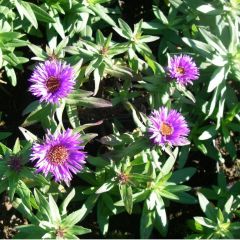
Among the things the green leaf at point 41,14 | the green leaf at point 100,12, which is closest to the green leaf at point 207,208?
the green leaf at point 100,12

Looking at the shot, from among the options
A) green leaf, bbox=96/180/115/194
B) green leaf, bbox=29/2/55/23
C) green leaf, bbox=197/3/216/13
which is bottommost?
green leaf, bbox=96/180/115/194

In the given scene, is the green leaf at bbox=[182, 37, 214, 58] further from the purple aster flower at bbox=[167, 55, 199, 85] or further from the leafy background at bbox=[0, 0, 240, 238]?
the purple aster flower at bbox=[167, 55, 199, 85]

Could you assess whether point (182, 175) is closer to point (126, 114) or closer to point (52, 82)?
point (126, 114)

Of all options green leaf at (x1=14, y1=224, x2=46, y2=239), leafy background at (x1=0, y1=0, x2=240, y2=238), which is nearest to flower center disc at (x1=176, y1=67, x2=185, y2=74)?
leafy background at (x1=0, y1=0, x2=240, y2=238)

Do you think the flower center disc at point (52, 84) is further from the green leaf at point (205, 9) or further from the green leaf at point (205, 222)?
the green leaf at point (205, 222)

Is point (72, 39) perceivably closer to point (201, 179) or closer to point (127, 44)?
point (127, 44)

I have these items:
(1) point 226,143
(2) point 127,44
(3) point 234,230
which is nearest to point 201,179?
(1) point 226,143

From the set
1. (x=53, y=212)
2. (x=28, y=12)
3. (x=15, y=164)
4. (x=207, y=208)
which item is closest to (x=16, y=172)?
(x=15, y=164)
